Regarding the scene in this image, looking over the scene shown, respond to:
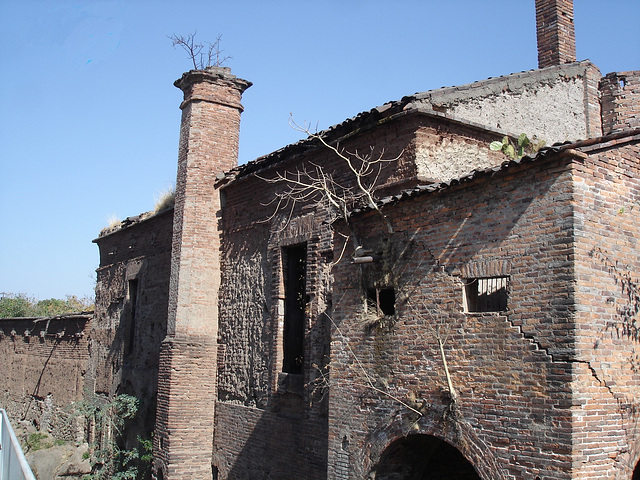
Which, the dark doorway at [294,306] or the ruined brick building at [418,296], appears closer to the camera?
the ruined brick building at [418,296]

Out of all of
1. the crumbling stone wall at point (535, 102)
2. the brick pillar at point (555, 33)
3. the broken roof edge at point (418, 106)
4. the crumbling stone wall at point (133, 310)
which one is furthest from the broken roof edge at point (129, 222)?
the brick pillar at point (555, 33)

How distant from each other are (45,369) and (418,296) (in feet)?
56.6

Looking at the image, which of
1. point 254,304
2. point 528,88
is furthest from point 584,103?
point 254,304

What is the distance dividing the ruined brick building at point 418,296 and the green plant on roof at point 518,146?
12.8 inches

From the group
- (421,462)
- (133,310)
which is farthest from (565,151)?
(133,310)

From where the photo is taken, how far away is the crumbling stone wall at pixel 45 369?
61.9 ft

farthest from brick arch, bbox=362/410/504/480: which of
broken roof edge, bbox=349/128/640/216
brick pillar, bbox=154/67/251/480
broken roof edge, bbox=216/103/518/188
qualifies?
brick pillar, bbox=154/67/251/480

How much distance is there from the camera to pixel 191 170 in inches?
529

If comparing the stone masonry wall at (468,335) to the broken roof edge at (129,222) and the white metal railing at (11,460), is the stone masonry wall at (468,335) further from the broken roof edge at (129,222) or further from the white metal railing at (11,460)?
the broken roof edge at (129,222)

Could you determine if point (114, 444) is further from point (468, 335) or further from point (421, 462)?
point (468, 335)

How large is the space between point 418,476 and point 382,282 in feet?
8.21

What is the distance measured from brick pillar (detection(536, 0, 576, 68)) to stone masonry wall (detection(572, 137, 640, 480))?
6.67 meters

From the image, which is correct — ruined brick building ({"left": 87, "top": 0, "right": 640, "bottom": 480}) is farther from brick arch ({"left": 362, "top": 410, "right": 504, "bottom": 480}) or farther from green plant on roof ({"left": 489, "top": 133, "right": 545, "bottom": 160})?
green plant on roof ({"left": 489, "top": 133, "right": 545, "bottom": 160})

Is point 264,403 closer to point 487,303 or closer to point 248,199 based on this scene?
point 248,199
